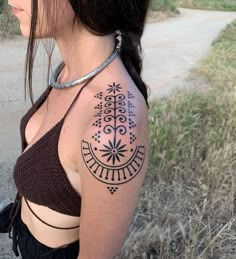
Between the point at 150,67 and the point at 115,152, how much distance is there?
664 centimetres

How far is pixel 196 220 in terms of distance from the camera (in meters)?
2.41

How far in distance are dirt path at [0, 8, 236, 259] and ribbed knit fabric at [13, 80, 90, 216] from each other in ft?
5.23

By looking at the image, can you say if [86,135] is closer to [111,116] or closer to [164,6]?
[111,116]

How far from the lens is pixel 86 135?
36.7 inches

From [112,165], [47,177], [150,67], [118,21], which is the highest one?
[118,21]

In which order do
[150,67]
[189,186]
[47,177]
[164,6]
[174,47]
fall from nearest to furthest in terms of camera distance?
[47,177], [189,186], [150,67], [174,47], [164,6]

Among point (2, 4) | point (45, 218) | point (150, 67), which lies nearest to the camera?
point (45, 218)

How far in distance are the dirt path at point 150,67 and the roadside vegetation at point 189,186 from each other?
2.82ft

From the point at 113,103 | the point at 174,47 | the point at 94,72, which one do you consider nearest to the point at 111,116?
the point at 113,103

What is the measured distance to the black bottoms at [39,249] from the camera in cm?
125

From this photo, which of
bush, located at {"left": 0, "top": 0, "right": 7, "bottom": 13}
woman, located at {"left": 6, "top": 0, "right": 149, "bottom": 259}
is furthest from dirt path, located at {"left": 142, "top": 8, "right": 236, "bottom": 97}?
woman, located at {"left": 6, "top": 0, "right": 149, "bottom": 259}

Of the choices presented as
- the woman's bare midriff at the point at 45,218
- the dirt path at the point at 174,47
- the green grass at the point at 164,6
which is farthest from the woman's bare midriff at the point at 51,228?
the green grass at the point at 164,6

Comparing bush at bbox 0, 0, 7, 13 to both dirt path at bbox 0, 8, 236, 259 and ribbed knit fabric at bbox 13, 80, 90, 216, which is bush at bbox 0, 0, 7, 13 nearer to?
dirt path at bbox 0, 8, 236, 259

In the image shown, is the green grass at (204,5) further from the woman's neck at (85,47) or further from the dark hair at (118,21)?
the woman's neck at (85,47)
